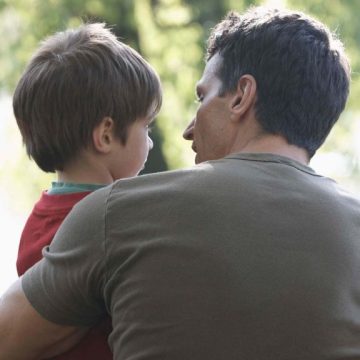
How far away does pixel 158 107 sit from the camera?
2.91 metres

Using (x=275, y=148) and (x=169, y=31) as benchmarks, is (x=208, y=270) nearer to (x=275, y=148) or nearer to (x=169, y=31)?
(x=275, y=148)

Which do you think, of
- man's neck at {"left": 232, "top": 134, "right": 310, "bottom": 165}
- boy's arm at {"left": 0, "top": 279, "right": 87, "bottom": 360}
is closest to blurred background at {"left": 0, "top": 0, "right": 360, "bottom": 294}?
man's neck at {"left": 232, "top": 134, "right": 310, "bottom": 165}

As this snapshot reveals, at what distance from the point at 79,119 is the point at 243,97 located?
1.42ft

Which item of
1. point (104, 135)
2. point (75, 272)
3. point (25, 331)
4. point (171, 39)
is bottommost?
point (171, 39)

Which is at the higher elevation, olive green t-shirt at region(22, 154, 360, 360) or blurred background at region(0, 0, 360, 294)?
olive green t-shirt at region(22, 154, 360, 360)

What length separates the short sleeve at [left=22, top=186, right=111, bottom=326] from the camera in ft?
7.54

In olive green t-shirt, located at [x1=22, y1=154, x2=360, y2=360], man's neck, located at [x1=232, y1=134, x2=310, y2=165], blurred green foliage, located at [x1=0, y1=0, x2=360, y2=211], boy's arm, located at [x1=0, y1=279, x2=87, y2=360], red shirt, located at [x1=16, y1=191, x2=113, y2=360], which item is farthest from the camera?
blurred green foliage, located at [x1=0, y1=0, x2=360, y2=211]

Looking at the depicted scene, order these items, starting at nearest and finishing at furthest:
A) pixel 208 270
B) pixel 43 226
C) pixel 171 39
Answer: pixel 208 270 < pixel 43 226 < pixel 171 39

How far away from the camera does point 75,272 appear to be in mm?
2311

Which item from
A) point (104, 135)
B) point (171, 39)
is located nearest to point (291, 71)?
point (104, 135)


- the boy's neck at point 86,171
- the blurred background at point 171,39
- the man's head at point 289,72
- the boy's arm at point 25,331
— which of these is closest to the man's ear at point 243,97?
the man's head at point 289,72

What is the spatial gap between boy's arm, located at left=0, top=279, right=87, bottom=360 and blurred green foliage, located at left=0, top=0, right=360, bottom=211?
703 cm

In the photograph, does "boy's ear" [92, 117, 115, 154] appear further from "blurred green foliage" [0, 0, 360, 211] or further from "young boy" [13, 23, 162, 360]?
"blurred green foliage" [0, 0, 360, 211]

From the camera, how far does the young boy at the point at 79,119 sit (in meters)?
2.78
